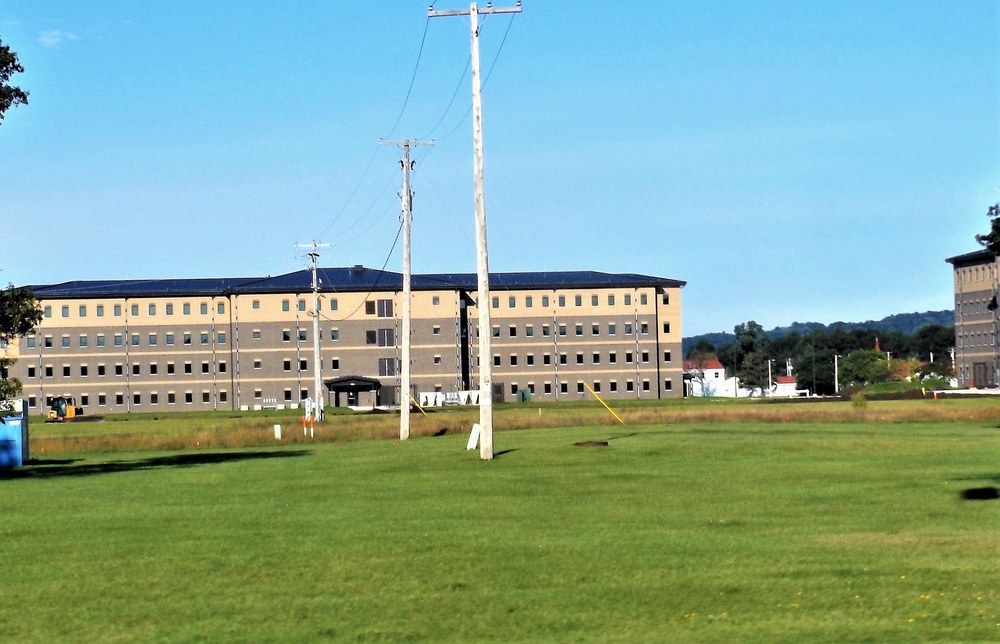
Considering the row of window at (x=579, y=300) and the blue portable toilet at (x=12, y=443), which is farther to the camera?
the row of window at (x=579, y=300)

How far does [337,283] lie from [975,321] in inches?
2656

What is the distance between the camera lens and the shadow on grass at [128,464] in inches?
1489

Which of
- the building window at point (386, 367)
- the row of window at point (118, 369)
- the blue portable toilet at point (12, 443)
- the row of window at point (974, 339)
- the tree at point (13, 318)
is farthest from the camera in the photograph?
the row of window at point (974, 339)

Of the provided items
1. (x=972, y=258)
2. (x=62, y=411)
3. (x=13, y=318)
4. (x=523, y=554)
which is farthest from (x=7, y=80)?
(x=972, y=258)

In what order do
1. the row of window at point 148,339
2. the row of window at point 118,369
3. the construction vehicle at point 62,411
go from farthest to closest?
the row of window at point 148,339 → the row of window at point 118,369 → the construction vehicle at point 62,411

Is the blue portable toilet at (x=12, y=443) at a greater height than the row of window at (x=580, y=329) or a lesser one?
lesser

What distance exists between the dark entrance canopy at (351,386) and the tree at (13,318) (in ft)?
311

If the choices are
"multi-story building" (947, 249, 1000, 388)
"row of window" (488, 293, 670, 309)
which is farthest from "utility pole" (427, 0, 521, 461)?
"multi-story building" (947, 249, 1000, 388)

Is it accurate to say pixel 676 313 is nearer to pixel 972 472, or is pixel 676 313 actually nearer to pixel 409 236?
pixel 409 236

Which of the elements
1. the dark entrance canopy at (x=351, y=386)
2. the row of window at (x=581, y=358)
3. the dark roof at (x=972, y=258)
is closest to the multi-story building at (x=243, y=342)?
the row of window at (x=581, y=358)

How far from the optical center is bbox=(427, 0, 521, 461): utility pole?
120 feet

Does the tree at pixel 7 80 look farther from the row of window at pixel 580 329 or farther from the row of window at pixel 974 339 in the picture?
the row of window at pixel 974 339

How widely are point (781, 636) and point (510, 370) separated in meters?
126

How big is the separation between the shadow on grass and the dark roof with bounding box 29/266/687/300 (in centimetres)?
8588
